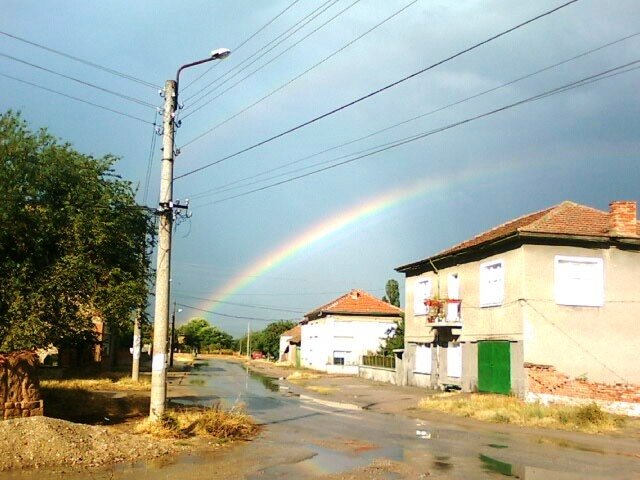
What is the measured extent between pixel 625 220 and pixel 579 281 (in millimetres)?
2986

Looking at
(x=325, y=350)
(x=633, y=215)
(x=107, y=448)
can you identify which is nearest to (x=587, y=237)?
(x=633, y=215)

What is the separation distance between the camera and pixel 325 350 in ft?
192

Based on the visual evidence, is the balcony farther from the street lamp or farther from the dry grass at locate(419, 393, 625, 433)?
the street lamp

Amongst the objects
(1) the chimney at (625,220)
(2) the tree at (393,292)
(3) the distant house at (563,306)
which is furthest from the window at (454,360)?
(2) the tree at (393,292)

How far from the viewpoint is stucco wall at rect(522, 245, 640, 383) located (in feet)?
78.6

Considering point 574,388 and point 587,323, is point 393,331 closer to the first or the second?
point 587,323

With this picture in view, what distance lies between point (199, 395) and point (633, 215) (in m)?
18.9

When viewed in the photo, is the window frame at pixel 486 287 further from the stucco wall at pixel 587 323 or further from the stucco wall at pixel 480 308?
the stucco wall at pixel 587 323

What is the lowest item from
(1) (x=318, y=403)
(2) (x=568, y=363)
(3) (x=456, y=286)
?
(1) (x=318, y=403)

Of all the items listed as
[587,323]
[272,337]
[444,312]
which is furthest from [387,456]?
[272,337]

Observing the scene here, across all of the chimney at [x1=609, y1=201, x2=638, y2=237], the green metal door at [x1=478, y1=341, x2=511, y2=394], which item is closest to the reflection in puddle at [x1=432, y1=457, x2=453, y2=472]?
the green metal door at [x1=478, y1=341, x2=511, y2=394]

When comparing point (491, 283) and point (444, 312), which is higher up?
point (491, 283)

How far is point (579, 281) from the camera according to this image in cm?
2484

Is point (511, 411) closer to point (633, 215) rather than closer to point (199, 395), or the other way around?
point (633, 215)
